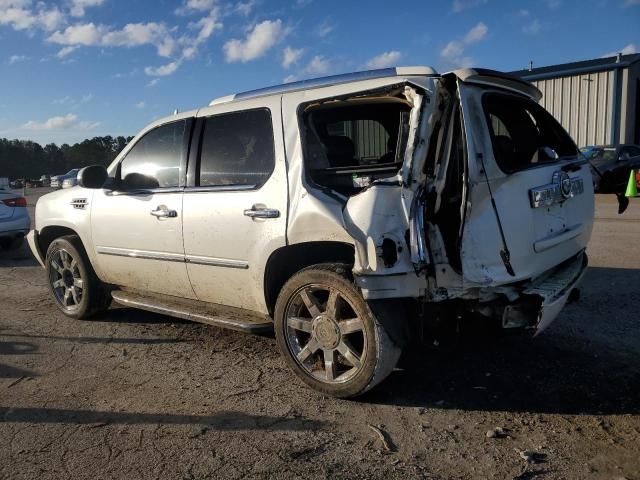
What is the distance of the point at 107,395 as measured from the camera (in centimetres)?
369

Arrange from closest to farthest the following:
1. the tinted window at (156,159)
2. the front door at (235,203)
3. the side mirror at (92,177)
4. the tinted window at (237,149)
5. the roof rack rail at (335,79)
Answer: the roof rack rail at (335,79) < the front door at (235,203) < the tinted window at (237,149) < the tinted window at (156,159) < the side mirror at (92,177)

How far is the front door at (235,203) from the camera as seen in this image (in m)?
3.73

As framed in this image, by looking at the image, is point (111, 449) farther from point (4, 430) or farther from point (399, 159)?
point (399, 159)

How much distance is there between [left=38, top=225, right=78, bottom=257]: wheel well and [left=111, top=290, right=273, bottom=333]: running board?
105 centimetres

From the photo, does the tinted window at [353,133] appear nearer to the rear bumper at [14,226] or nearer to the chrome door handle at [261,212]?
the chrome door handle at [261,212]

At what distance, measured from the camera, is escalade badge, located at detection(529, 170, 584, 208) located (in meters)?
3.30

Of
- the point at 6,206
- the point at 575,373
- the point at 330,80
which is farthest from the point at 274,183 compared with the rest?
the point at 6,206

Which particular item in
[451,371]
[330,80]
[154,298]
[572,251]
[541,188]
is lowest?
[451,371]

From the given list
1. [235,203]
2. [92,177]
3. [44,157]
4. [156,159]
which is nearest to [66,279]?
[92,177]

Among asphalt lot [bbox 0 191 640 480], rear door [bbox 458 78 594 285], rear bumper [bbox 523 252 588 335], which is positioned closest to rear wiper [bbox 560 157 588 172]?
rear door [bbox 458 78 594 285]

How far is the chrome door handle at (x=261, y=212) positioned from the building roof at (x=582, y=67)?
71.6ft

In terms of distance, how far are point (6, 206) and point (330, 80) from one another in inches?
315

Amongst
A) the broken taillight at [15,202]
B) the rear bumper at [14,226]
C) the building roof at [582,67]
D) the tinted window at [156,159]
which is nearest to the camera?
the tinted window at [156,159]

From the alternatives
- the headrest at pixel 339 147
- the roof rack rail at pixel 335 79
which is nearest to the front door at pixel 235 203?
the roof rack rail at pixel 335 79
